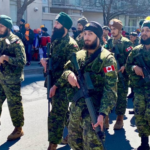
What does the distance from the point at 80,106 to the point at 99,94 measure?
236 millimetres

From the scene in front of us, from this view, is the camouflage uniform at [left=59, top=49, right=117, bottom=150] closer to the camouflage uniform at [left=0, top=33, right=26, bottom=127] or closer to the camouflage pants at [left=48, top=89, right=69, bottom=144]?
the camouflage pants at [left=48, top=89, right=69, bottom=144]

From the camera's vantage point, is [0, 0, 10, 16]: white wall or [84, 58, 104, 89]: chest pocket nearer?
[84, 58, 104, 89]: chest pocket

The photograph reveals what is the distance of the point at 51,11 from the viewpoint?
3042 cm

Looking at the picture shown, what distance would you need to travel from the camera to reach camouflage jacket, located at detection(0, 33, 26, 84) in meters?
4.11

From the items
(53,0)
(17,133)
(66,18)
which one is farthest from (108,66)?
(53,0)

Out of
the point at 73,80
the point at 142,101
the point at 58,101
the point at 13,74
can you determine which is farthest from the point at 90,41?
the point at 13,74

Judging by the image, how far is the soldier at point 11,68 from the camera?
4.13m

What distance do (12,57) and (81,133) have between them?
5.75 feet

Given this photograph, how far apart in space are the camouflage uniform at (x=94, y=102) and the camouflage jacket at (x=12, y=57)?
4.48ft

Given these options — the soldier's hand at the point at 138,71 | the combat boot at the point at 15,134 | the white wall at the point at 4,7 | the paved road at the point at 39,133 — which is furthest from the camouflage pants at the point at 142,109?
the white wall at the point at 4,7

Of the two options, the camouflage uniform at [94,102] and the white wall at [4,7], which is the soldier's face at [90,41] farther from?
the white wall at [4,7]

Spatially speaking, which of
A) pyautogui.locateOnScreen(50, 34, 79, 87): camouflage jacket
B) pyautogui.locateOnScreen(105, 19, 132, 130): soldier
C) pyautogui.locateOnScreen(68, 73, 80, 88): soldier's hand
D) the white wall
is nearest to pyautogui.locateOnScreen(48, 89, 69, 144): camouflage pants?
pyautogui.locateOnScreen(50, 34, 79, 87): camouflage jacket

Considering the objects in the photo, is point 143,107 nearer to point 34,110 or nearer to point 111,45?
point 111,45

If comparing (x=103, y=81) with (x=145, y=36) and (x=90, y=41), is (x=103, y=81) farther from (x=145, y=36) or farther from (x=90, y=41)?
(x=145, y=36)
